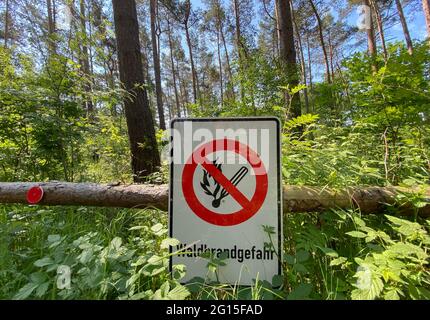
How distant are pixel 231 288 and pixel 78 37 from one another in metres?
3.73

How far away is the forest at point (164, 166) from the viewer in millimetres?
1258

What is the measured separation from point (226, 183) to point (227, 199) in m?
0.08

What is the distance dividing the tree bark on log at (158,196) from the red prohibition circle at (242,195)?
0.54 meters

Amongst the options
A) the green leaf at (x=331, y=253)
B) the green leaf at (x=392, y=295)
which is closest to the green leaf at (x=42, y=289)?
the green leaf at (x=331, y=253)

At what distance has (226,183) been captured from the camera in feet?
4.33

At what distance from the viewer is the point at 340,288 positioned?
1262 mm

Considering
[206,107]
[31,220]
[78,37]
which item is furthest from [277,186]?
[206,107]

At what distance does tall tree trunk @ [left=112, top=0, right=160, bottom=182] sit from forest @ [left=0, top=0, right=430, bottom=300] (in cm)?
2

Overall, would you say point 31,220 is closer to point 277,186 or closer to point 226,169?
point 226,169

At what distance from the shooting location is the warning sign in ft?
4.10

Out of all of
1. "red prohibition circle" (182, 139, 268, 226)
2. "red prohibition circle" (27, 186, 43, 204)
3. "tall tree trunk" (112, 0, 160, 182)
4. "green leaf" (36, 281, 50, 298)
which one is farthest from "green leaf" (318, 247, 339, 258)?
"tall tree trunk" (112, 0, 160, 182)

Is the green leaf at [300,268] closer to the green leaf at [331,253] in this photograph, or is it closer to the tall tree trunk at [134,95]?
the green leaf at [331,253]
